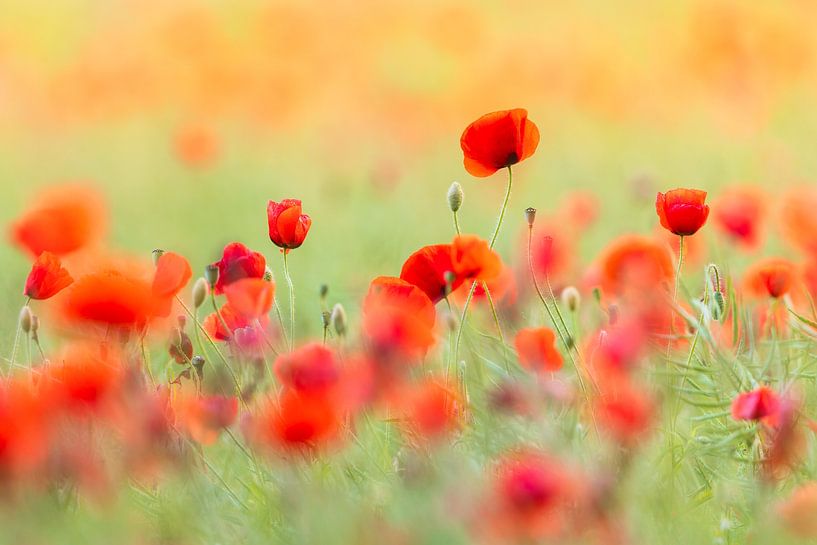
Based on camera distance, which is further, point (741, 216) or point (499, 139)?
point (741, 216)

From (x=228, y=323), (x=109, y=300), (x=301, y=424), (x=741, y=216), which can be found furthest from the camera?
(x=741, y=216)

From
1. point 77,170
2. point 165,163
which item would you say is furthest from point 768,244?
point 77,170

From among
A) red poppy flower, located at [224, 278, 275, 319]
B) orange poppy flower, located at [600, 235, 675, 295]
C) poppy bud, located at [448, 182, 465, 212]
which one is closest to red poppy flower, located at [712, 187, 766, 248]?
orange poppy flower, located at [600, 235, 675, 295]

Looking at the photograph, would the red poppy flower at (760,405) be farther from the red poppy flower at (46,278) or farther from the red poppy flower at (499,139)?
the red poppy flower at (46,278)

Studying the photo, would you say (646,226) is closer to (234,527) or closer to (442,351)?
(442,351)

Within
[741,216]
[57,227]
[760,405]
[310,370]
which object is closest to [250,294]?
[310,370]

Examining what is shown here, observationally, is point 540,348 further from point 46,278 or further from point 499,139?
point 46,278

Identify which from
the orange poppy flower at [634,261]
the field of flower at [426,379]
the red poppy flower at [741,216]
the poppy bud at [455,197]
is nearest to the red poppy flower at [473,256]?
the field of flower at [426,379]

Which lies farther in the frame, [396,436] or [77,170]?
[77,170]
